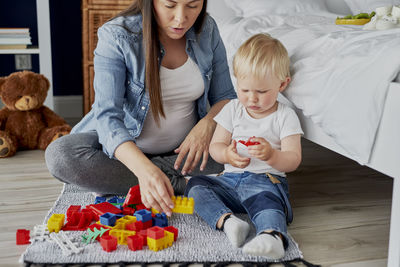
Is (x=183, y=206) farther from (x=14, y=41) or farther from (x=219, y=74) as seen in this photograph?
(x=14, y=41)

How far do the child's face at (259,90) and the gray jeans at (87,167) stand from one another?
36 cm

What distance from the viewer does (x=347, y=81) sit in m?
1.06

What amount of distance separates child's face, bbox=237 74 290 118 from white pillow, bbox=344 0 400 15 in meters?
1.26

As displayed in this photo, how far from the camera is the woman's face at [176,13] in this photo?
1.18 m

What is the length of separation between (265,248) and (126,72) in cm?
65

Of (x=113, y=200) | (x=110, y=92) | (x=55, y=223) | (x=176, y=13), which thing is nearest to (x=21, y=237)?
(x=55, y=223)

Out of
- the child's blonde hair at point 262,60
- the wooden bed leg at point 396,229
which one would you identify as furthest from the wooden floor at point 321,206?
the child's blonde hair at point 262,60

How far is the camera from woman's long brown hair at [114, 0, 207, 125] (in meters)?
1.24

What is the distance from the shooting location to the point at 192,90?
1442 mm

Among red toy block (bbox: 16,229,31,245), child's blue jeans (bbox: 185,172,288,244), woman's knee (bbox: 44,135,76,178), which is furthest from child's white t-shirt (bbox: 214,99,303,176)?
red toy block (bbox: 16,229,31,245)

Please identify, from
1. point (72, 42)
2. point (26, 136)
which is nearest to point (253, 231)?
point (26, 136)

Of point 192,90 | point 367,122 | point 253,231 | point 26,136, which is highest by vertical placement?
point 367,122

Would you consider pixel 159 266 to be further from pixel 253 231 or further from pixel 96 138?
pixel 96 138

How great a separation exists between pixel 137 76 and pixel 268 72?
1.22ft
